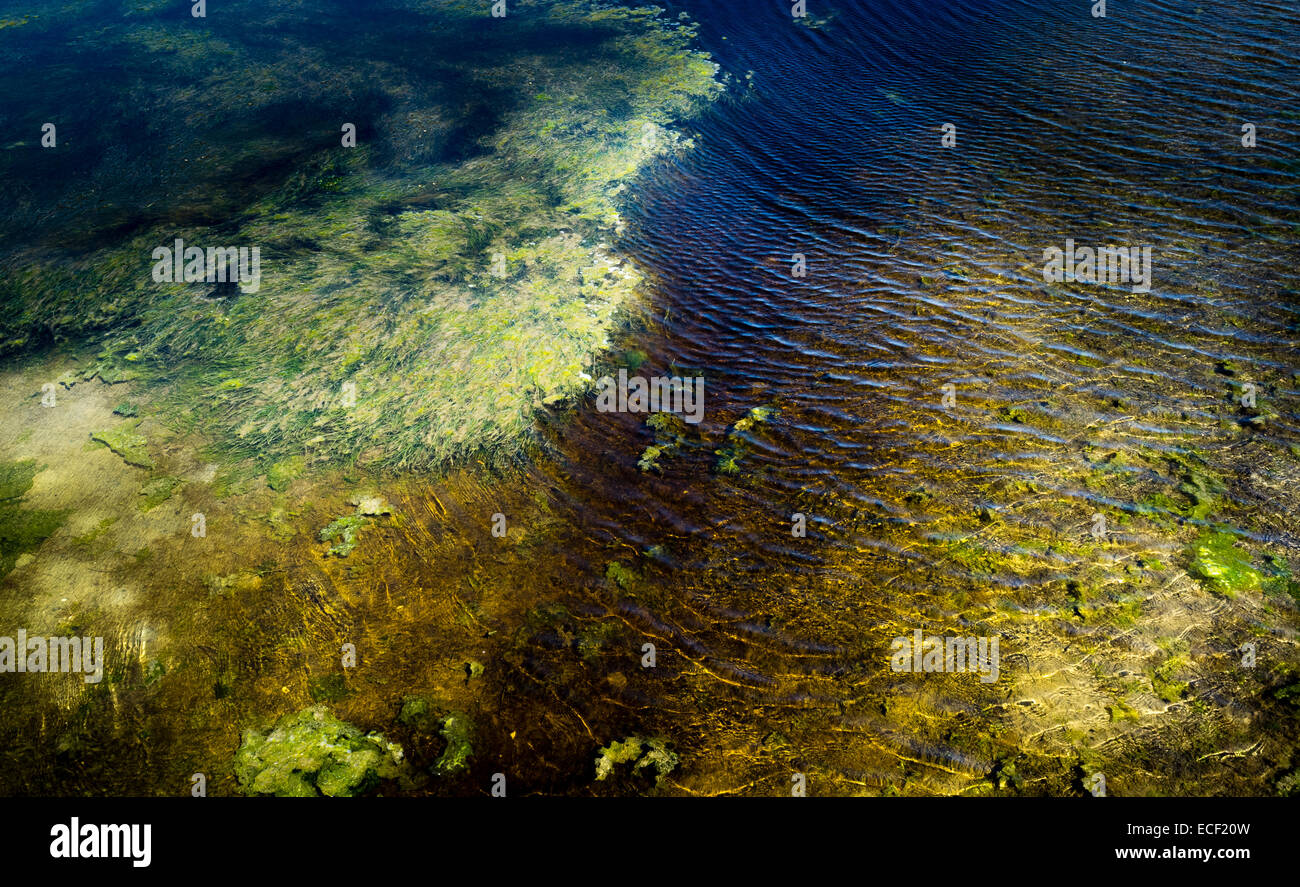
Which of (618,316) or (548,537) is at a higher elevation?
(618,316)

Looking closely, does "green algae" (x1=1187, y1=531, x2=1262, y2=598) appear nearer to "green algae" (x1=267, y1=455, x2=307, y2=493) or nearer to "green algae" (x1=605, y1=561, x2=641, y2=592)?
"green algae" (x1=605, y1=561, x2=641, y2=592)

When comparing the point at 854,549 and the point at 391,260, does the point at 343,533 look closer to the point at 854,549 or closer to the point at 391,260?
the point at 854,549

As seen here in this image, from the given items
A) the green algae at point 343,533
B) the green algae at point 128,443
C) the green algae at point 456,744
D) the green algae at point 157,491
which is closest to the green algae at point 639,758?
the green algae at point 456,744

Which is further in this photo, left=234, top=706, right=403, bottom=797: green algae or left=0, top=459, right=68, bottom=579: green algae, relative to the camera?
left=0, top=459, right=68, bottom=579: green algae

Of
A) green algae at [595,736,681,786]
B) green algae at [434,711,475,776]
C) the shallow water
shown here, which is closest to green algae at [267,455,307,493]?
the shallow water
